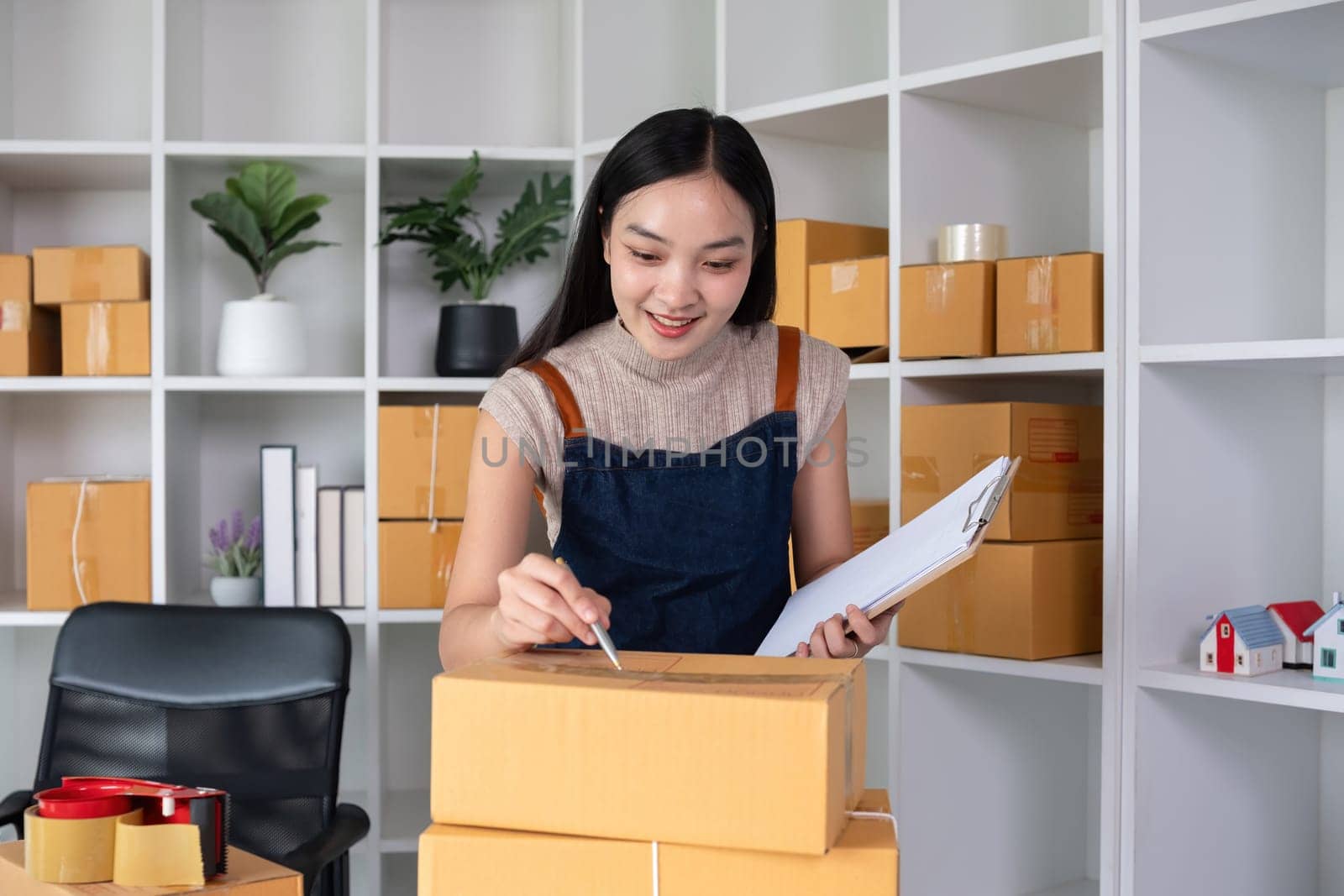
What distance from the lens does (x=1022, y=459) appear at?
6.24 ft

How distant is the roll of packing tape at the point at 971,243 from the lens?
200 centimetres

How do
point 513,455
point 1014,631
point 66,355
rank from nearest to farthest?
point 513,455 → point 1014,631 → point 66,355

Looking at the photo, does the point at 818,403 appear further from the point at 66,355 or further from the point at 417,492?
the point at 66,355

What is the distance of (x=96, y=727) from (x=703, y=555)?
122 centimetres

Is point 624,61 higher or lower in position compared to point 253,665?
higher

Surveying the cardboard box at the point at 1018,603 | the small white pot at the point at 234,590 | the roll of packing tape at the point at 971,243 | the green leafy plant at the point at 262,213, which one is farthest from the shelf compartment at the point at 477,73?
the cardboard box at the point at 1018,603

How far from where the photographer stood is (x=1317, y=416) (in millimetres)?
1986

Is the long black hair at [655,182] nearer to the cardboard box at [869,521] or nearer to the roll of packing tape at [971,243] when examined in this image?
the roll of packing tape at [971,243]

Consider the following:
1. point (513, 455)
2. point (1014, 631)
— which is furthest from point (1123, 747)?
point (513, 455)

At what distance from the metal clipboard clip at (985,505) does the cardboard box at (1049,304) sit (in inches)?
30.8

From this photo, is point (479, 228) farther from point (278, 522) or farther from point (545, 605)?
point (545, 605)

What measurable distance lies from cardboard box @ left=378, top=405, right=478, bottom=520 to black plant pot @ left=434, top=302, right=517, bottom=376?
0.36 feet

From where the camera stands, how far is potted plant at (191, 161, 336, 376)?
2.46 metres

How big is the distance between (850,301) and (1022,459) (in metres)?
0.40
